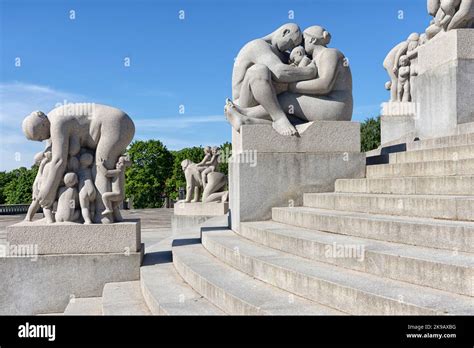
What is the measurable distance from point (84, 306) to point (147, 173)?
4638 cm

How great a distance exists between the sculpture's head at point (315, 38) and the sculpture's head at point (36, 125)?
4540 millimetres

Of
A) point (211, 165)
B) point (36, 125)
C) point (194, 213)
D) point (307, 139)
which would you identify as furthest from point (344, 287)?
point (211, 165)

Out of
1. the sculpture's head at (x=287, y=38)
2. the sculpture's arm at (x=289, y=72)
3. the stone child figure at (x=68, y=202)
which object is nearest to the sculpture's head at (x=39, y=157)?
the stone child figure at (x=68, y=202)

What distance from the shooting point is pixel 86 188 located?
18.9ft

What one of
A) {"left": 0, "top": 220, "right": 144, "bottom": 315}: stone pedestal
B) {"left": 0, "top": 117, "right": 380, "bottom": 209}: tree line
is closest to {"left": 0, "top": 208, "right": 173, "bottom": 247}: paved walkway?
{"left": 0, "top": 220, "right": 144, "bottom": 315}: stone pedestal

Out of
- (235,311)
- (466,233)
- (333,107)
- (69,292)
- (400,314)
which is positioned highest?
(333,107)

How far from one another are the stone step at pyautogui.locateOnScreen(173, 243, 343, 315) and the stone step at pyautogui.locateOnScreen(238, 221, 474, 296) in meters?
0.58

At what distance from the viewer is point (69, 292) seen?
5.70 metres

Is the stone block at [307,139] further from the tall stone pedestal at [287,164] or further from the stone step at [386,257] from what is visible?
the stone step at [386,257]

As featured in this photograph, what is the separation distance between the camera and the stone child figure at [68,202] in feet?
18.8

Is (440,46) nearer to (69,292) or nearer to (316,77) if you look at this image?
(316,77)

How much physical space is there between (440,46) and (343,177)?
414cm

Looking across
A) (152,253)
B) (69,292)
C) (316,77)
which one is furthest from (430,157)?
(69,292)
